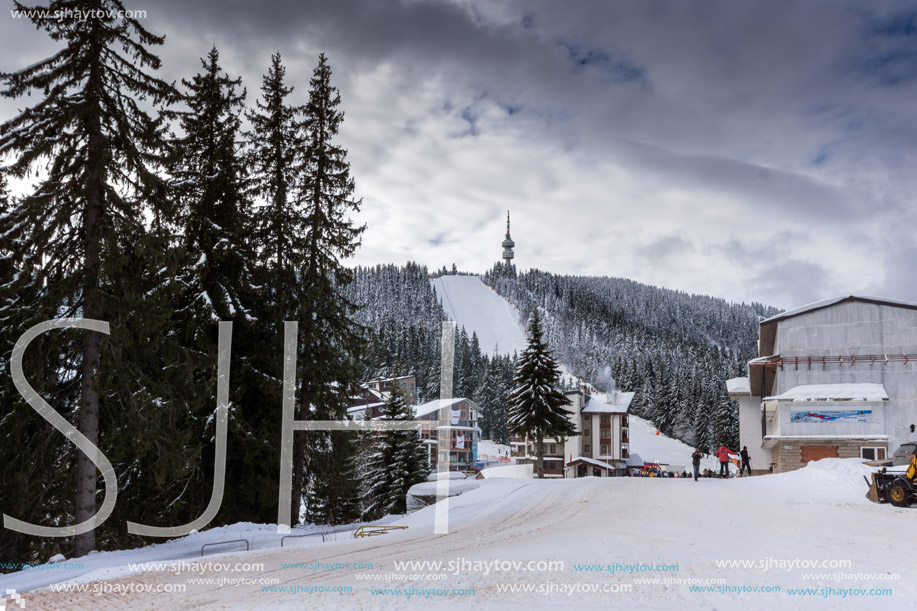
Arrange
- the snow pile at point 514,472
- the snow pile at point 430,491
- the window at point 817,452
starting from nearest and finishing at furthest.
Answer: the snow pile at point 430,491
the window at point 817,452
the snow pile at point 514,472

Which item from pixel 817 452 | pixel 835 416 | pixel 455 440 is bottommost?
pixel 455 440

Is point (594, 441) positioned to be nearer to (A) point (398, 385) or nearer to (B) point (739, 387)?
(B) point (739, 387)

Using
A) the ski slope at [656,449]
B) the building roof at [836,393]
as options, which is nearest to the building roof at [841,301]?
the building roof at [836,393]

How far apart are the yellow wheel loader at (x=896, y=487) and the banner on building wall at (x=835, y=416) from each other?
50.5 feet

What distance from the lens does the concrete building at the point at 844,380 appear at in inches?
1375

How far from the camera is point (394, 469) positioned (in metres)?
38.2

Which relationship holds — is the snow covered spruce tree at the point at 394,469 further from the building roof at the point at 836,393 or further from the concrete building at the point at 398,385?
the building roof at the point at 836,393

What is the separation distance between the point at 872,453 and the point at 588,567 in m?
30.8

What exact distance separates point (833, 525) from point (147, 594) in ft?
52.2

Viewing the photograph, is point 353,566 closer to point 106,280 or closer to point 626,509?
point 106,280

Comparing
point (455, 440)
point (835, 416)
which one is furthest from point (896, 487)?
point (455, 440)

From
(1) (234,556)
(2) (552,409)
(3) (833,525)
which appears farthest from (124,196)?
(2) (552,409)

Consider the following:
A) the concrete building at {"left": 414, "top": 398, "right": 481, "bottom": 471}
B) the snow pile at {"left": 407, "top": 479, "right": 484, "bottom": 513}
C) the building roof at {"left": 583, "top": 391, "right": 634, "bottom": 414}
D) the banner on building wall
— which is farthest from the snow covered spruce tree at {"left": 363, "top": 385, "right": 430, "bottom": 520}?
the building roof at {"left": 583, "top": 391, "right": 634, "bottom": 414}

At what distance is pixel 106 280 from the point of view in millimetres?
15781
